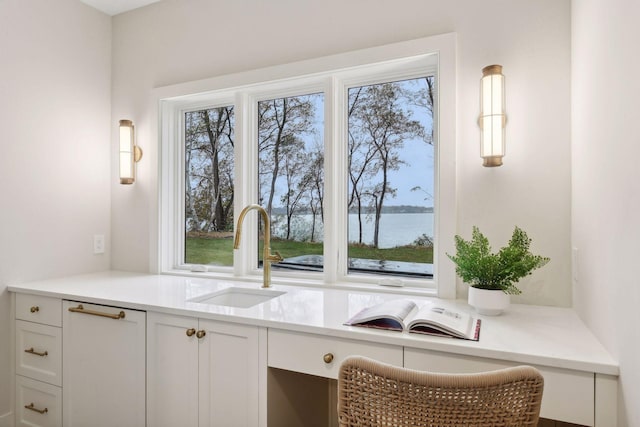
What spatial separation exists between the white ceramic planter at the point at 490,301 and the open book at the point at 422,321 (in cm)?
7

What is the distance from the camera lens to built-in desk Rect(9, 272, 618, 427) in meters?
1.07

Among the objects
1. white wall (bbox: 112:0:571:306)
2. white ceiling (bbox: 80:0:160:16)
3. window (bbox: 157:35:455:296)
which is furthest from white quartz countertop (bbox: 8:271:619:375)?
white ceiling (bbox: 80:0:160:16)

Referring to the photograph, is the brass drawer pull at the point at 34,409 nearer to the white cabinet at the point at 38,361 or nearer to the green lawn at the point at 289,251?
the white cabinet at the point at 38,361

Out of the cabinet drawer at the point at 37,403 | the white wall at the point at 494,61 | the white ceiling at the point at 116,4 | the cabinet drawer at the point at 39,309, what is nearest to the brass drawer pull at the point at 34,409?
the cabinet drawer at the point at 37,403

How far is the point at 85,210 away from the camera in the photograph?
2535mm

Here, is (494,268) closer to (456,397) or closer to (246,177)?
(456,397)

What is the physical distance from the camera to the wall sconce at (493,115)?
63.2 inches

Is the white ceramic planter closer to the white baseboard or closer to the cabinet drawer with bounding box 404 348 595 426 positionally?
the cabinet drawer with bounding box 404 348 595 426

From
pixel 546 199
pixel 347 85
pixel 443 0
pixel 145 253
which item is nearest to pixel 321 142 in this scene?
pixel 347 85

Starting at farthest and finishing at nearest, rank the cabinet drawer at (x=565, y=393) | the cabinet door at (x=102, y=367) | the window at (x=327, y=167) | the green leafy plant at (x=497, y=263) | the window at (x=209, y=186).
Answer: the window at (x=209, y=186)
the window at (x=327, y=167)
the cabinet door at (x=102, y=367)
the green leafy plant at (x=497, y=263)
the cabinet drawer at (x=565, y=393)

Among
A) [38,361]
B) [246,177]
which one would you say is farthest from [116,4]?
Result: [38,361]

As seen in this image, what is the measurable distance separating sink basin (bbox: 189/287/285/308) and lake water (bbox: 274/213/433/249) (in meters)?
0.55

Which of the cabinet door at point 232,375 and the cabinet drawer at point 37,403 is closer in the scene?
the cabinet door at point 232,375

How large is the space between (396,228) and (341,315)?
0.69 meters
